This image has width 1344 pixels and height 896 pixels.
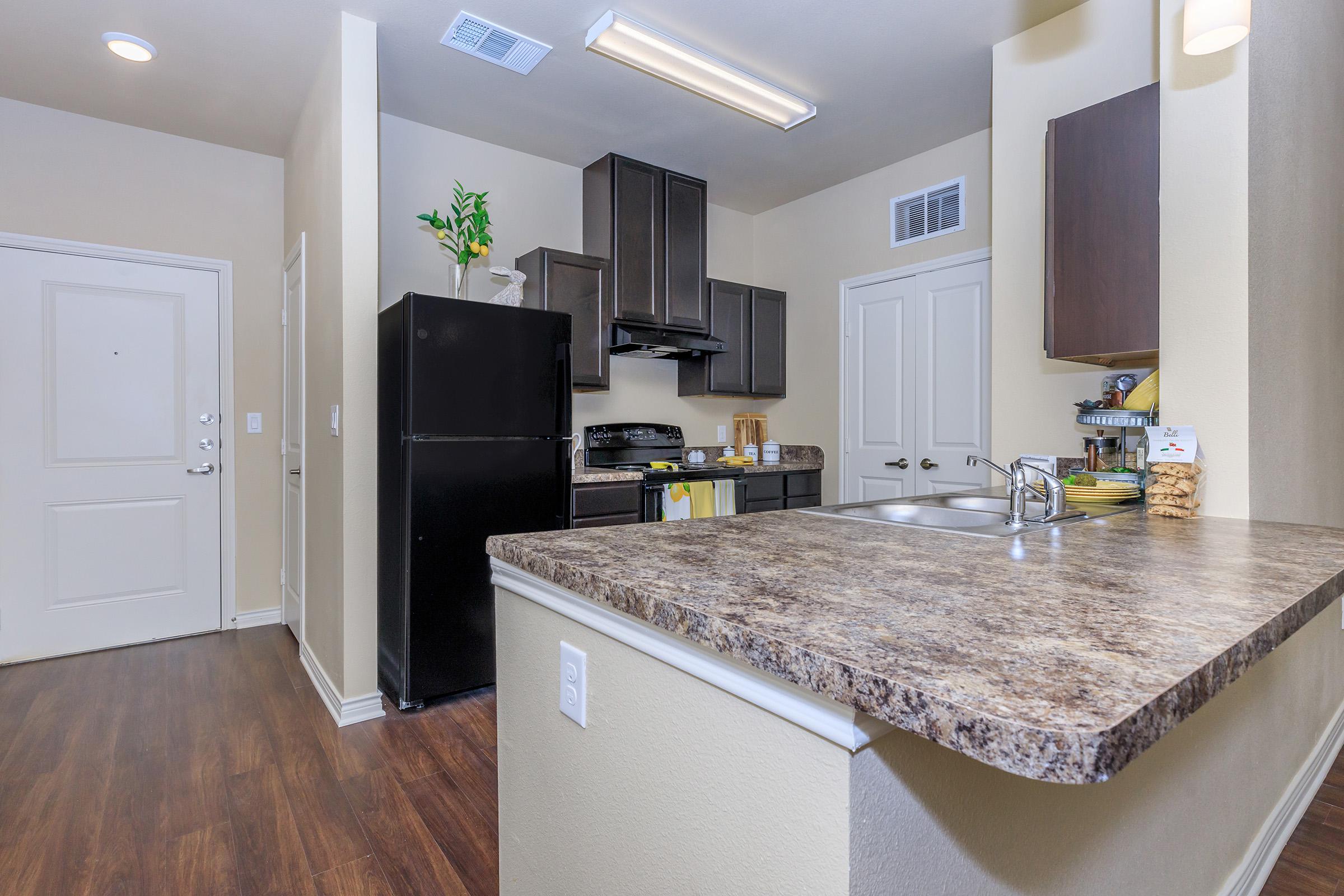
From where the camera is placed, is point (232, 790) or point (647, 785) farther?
point (232, 790)

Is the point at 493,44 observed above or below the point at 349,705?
above

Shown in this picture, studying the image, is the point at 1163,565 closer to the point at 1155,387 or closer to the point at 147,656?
the point at 1155,387

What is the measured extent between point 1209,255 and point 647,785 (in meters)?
1.91

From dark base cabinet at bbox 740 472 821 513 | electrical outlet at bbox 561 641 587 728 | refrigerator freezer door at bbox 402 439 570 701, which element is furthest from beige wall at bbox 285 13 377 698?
dark base cabinet at bbox 740 472 821 513

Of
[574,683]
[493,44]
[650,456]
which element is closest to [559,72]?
[493,44]

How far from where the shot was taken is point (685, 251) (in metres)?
4.21

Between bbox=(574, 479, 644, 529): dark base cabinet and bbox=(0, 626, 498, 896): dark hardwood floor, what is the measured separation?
3.05 ft

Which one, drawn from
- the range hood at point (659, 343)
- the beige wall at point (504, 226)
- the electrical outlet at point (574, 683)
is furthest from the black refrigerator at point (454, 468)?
the electrical outlet at point (574, 683)

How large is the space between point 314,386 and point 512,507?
3.68ft

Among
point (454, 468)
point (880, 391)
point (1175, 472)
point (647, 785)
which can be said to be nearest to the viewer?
point (647, 785)

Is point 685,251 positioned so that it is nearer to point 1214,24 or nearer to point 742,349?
point 742,349

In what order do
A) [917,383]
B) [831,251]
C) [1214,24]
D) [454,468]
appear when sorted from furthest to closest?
[831,251]
[917,383]
[454,468]
[1214,24]

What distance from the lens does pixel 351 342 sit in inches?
104

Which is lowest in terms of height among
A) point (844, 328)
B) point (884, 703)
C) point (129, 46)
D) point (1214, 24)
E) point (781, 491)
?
point (781, 491)
